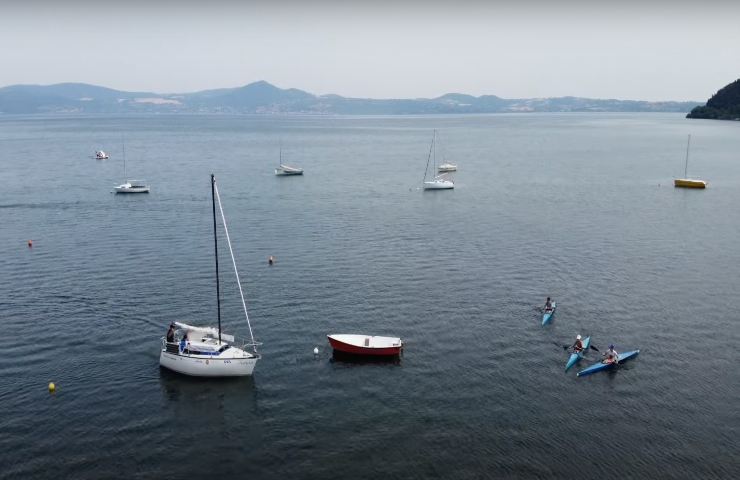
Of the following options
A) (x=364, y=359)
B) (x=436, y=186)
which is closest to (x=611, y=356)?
(x=364, y=359)

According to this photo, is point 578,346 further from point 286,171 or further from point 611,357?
point 286,171

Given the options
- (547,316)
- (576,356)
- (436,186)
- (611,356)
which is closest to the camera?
(611,356)

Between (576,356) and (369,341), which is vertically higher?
(369,341)

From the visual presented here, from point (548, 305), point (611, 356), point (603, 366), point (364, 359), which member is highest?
point (548, 305)

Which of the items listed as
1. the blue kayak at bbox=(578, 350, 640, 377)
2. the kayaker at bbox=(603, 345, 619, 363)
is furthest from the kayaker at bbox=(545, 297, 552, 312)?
the kayaker at bbox=(603, 345, 619, 363)

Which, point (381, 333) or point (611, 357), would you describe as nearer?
point (611, 357)

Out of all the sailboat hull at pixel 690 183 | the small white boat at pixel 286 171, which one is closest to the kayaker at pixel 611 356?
the sailboat hull at pixel 690 183

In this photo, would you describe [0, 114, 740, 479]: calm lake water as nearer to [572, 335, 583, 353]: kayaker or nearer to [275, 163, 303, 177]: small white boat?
[572, 335, 583, 353]: kayaker

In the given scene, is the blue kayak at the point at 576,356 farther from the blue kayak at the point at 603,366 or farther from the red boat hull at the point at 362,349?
the red boat hull at the point at 362,349
